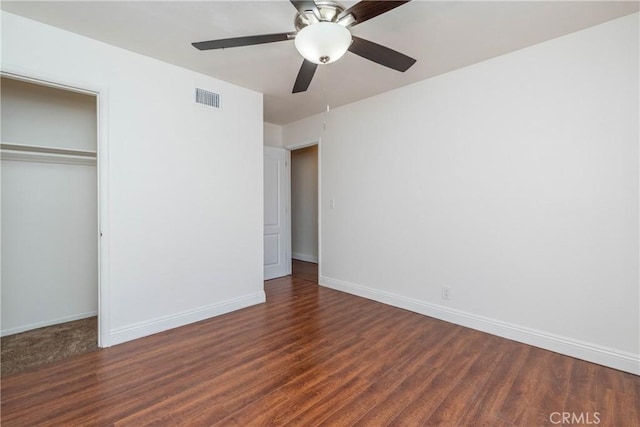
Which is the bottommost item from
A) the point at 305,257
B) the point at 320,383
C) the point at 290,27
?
the point at 320,383

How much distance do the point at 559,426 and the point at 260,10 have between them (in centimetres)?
310

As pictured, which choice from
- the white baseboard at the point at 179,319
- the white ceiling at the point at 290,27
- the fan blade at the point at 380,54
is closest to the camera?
the fan blade at the point at 380,54

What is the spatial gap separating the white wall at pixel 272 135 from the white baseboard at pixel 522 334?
9.08ft

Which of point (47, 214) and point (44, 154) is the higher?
point (44, 154)

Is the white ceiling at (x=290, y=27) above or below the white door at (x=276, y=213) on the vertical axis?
above

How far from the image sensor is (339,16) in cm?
168

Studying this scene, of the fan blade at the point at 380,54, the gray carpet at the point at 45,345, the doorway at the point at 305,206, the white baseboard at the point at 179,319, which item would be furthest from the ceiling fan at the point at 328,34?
the doorway at the point at 305,206

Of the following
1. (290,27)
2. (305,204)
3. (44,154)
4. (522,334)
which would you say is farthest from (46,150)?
(522,334)

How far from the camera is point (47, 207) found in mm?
2938

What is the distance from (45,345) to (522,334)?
163 inches

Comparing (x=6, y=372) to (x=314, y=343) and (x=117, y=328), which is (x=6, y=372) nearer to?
(x=117, y=328)

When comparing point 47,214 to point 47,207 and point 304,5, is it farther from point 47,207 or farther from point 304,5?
point 304,5

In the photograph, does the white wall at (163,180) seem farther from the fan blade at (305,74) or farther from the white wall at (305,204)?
the white wall at (305,204)

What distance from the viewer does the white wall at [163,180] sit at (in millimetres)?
2416
